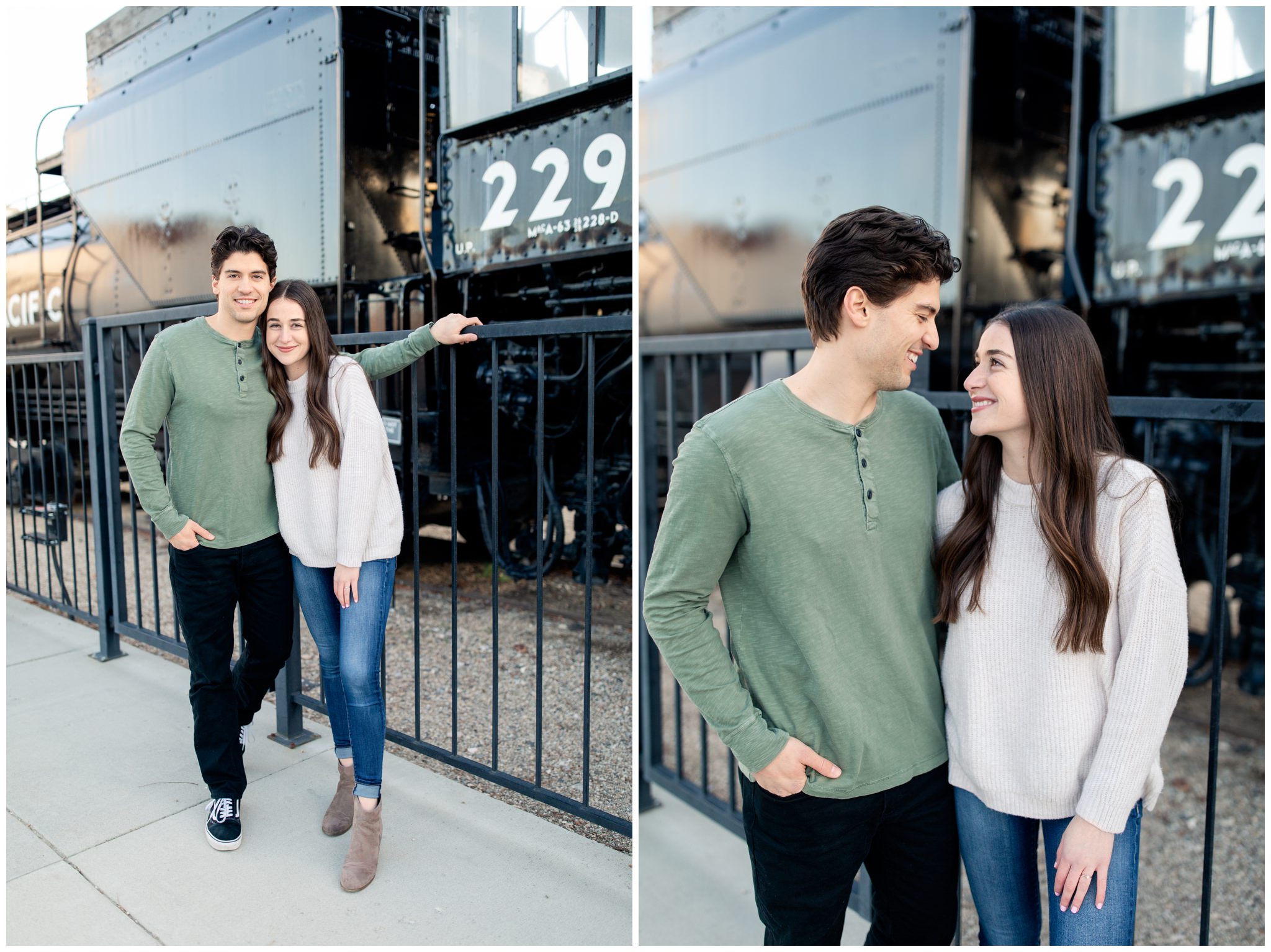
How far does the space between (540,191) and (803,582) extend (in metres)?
2.96

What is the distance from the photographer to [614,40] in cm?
354

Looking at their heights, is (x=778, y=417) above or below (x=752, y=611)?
above

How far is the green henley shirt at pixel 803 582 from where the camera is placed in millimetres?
1342

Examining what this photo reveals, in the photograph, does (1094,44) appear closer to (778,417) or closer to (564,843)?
(778,417)

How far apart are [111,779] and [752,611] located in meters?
2.04

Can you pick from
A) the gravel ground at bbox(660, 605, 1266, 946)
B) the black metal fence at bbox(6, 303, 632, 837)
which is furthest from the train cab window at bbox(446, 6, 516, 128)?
the gravel ground at bbox(660, 605, 1266, 946)

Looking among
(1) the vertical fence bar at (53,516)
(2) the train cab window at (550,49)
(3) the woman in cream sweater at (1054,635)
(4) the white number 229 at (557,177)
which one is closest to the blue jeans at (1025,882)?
(3) the woman in cream sweater at (1054,635)

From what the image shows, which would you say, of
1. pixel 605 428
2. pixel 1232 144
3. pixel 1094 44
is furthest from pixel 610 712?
pixel 1094 44

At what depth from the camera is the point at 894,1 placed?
377 centimetres

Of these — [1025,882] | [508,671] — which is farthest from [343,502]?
[508,671]

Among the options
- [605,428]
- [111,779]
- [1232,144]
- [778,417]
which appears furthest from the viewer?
[605,428]

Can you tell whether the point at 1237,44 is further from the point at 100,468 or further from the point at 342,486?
the point at 100,468

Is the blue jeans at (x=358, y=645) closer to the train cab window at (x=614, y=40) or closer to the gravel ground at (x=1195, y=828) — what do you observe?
the gravel ground at (x=1195, y=828)

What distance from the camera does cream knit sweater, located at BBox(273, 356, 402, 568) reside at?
1998 mm
